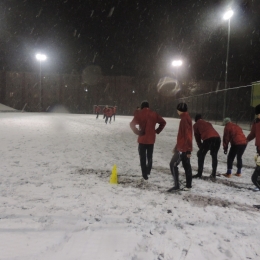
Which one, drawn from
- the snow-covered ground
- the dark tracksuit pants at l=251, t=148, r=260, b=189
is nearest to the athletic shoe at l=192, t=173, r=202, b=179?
the snow-covered ground

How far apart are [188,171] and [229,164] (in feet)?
5.84

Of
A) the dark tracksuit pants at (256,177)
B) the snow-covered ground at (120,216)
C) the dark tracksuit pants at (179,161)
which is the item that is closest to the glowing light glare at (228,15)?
the snow-covered ground at (120,216)

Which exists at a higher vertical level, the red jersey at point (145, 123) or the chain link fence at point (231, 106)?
the chain link fence at point (231, 106)

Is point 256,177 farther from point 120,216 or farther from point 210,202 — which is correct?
point 120,216

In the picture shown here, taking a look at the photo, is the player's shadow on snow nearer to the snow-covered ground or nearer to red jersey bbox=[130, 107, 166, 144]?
the snow-covered ground

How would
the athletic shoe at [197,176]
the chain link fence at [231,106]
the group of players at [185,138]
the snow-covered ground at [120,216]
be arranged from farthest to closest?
the chain link fence at [231,106]
the athletic shoe at [197,176]
the group of players at [185,138]
the snow-covered ground at [120,216]

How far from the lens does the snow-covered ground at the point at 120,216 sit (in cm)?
312

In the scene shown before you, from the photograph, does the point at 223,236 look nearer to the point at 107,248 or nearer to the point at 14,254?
the point at 107,248

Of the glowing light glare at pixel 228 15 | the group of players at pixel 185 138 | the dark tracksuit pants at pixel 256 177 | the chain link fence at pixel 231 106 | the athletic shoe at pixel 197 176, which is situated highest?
the glowing light glare at pixel 228 15

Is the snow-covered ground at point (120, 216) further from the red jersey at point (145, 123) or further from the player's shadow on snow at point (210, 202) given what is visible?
the red jersey at point (145, 123)

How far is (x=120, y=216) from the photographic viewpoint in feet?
13.3

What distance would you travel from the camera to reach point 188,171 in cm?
537

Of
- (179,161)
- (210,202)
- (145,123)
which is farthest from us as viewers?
(145,123)

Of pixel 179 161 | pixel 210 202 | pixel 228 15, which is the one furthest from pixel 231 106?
pixel 210 202
